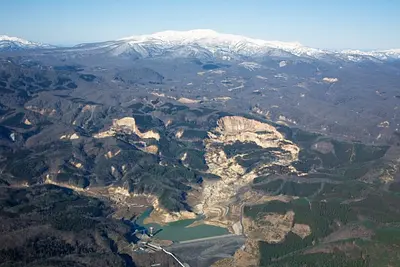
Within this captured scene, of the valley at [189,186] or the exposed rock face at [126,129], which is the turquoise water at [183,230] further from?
the exposed rock face at [126,129]

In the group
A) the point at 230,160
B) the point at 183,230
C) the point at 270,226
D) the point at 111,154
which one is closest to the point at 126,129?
the point at 111,154

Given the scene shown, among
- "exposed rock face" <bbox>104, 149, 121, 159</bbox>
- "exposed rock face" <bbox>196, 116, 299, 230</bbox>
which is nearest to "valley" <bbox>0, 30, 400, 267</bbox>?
"exposed rock face" <bbox>104, 149, 121, 159</bbox>

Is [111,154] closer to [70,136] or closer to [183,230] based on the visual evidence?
[70,136]

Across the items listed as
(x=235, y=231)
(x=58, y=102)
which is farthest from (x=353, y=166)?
(x=58, y=102)

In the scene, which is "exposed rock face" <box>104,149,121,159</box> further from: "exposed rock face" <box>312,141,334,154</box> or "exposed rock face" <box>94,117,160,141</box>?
"exposed rock face" <box>312,141,334,154</box>

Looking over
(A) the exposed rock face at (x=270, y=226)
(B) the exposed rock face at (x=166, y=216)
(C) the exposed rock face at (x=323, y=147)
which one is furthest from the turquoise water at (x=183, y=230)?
(C) the exposed rock face at (x=323, y=147)
